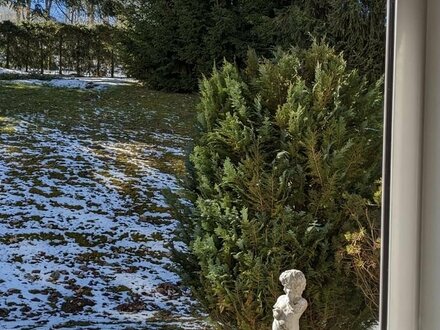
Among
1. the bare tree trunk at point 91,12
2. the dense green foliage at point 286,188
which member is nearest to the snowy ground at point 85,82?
the bare tree trunk at point 91,12

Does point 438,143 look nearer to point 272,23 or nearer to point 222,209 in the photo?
point 222,209

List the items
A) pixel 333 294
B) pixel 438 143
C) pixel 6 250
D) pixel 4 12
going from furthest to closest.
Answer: pixel 4 12, pixel 6 250, pixel 333 294, pixel 438 143

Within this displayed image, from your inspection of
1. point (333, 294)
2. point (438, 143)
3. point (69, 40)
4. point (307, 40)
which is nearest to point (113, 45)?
point (69, 40)

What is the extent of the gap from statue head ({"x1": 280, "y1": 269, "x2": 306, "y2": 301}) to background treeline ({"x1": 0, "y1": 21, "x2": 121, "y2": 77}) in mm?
1332

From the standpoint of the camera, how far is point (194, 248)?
4.88ft

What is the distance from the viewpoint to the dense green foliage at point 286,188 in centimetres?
141

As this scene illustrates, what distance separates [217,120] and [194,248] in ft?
1.18

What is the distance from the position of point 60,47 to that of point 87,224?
72cm

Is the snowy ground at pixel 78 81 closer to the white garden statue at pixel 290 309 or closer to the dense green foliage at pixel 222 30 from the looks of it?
the dense green foliage at pixel 222 30

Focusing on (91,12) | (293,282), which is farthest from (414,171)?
(91,12)

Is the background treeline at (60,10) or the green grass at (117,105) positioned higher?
the background treeline at (60,10)

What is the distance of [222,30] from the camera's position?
2.19 metres

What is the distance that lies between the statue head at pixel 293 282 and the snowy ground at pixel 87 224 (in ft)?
2.56

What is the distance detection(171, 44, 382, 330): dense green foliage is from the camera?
141 centimetres
